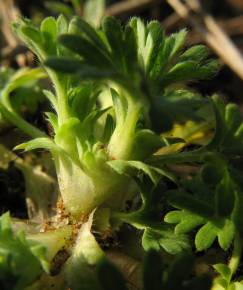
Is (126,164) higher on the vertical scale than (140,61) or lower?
lower

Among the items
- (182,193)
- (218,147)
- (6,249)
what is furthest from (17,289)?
(218,147)

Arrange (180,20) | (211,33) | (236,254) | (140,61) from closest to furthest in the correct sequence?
1. (140,61)
2. (236,254)
3. (211,33)
4. (180,20)

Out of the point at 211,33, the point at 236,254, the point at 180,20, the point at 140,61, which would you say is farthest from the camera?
the point at 180,20

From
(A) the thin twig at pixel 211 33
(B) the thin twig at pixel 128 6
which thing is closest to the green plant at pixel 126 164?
(A) the thin twig at pixel 211 33

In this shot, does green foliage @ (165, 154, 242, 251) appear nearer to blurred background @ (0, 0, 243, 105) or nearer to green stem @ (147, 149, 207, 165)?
green stem @ (147, 149, 207, 165)

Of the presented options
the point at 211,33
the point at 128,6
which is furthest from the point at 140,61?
the point at 128,6

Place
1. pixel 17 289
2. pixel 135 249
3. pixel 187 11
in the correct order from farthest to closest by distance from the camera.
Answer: pixel 187 11
pixel 135 249
pixel 17 289

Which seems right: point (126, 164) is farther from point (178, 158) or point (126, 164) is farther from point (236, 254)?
point (236, 254)

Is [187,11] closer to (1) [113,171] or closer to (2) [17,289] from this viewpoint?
(1) [113,171]
